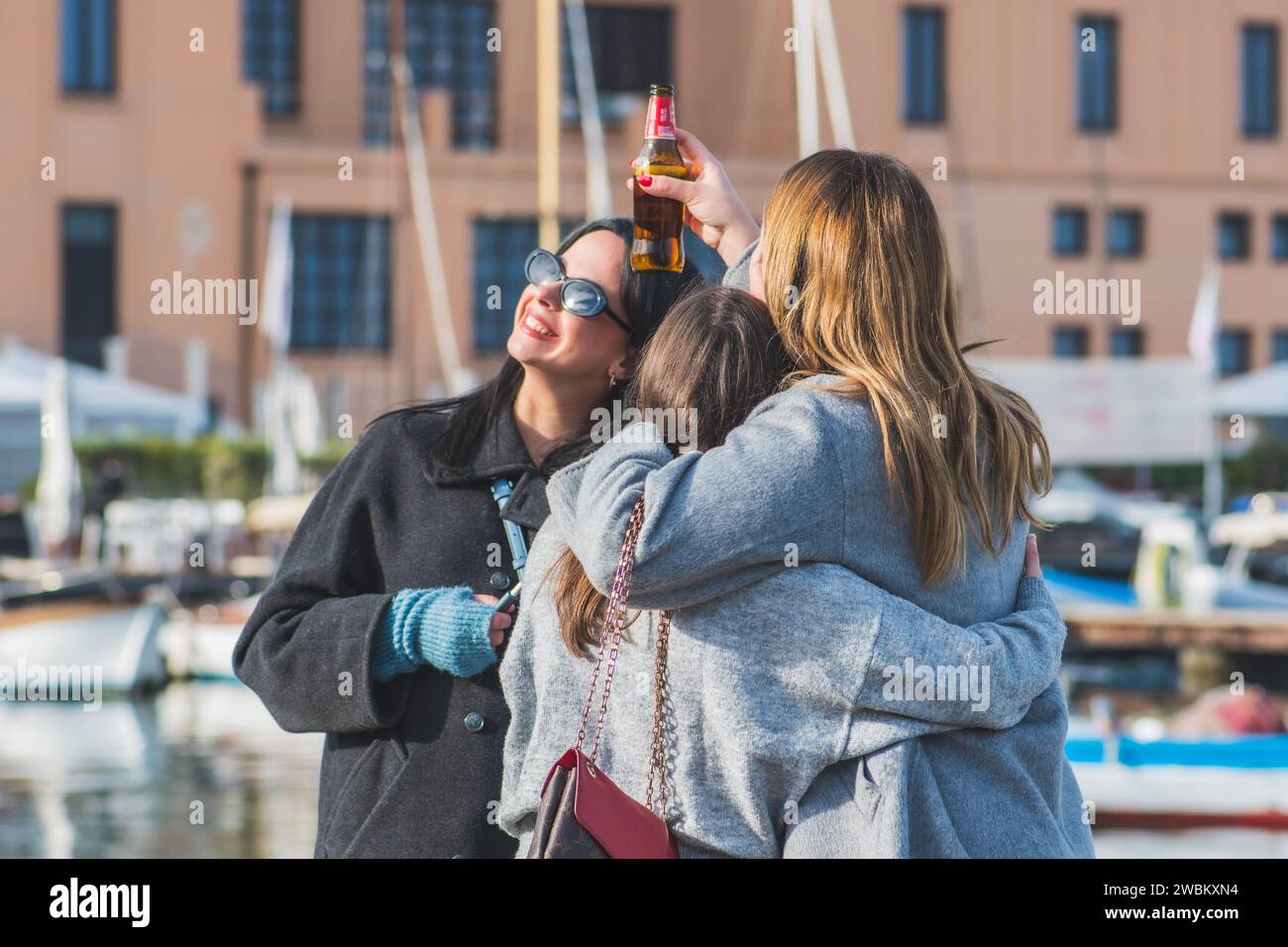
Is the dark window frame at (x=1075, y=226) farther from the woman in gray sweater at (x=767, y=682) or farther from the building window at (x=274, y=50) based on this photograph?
the woman in gray sweater at (x=767, y=682)

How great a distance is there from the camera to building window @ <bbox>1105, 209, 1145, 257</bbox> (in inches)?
1549

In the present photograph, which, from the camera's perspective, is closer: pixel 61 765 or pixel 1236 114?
pixel 61 765

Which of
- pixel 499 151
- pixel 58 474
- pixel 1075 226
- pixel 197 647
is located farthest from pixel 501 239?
pixel 197 647

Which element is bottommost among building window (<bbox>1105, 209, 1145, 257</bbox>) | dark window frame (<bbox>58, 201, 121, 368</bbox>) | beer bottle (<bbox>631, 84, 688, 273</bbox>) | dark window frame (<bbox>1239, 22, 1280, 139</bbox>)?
beer bottle (<bbox>631, 84, 688, 273</bbox>)

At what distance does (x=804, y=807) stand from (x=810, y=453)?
0.50m

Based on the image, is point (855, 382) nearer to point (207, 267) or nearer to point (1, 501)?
point (1, 501)

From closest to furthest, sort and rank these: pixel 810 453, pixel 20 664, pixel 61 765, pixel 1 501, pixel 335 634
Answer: pixel 810 453 → pixel 335 634 → pixel 61 765 → pixel 20 664 → pixel 1 501

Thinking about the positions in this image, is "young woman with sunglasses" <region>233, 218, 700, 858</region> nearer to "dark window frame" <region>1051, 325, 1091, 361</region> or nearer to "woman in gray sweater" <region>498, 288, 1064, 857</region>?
"woman in gray sweater" <region>498, 288, 1064, 857</region>

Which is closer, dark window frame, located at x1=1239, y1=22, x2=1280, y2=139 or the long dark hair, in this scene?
the long dark hair

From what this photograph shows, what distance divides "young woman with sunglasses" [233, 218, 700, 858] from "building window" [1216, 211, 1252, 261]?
38984 millimetres

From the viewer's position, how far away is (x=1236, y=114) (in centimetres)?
4006

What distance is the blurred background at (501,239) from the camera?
70.7ft

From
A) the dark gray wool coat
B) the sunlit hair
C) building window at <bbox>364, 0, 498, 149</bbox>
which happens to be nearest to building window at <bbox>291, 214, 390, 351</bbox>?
building window at <bbox>364, 0, 498, 149</bbox>

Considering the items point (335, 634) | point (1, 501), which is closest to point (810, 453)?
point (335, 634)
